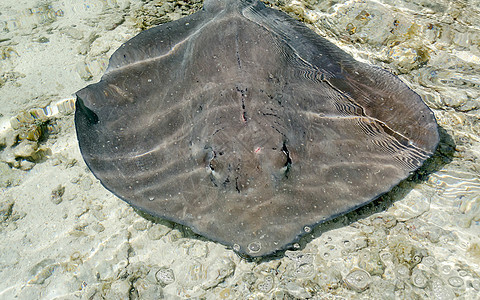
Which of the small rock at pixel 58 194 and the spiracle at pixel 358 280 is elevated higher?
the small rock at pixel 58 194

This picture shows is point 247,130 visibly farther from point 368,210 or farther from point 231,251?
point 368,210

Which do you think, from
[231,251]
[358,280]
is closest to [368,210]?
[358,280]

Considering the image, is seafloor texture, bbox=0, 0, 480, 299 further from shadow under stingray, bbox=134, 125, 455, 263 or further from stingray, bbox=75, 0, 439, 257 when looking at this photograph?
stingray, bbox=75, 0, 439, 257

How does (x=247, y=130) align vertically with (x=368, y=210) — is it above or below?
above

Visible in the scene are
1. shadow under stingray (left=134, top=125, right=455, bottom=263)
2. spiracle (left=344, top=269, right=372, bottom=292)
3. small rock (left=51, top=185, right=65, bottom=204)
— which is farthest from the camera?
small rock (left=51, top=185, right=65, bottom=204)

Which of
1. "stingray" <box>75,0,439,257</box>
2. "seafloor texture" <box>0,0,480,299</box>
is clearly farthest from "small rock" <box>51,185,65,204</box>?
"stingray" <box>75,0,439,257</box>

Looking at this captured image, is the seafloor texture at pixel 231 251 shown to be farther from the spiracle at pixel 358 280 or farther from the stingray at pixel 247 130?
the stingray at pixel 247 130

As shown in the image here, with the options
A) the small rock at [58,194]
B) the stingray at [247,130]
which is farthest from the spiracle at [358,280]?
the small rock at [58,194]
